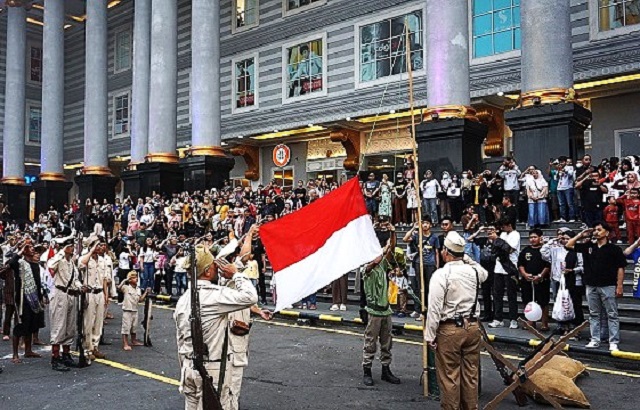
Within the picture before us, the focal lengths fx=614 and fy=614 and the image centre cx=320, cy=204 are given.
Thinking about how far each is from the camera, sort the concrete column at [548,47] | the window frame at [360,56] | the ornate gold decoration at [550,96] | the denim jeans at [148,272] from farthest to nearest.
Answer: the window frame at [360,56] → the denim jeans at [148,272] → the concrete column at [548,47] → the ornate gold decoration at [550,96]

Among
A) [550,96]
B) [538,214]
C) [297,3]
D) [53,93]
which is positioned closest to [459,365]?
[538,214]

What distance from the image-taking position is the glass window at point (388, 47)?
24688 mm

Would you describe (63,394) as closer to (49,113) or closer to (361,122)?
(361,122)

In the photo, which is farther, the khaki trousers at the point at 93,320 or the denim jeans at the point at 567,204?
the denim jeans at the point at 567,204

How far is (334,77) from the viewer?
90.7 feet

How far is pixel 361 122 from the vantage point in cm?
2712

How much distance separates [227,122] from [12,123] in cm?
1542

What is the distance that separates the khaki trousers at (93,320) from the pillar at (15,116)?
3112 cm

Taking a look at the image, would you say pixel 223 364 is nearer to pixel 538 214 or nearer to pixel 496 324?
pixel 496 324

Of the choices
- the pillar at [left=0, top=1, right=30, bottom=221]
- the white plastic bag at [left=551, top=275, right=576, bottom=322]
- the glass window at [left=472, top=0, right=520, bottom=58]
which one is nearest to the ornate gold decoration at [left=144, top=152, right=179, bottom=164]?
the glass window at [left=472, top=0, right=520, bottom=58]

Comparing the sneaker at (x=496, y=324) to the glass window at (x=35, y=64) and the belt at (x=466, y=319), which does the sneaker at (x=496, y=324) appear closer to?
the belt at (x=466, y=319)

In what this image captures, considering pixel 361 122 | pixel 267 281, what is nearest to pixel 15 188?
pixel 361 122

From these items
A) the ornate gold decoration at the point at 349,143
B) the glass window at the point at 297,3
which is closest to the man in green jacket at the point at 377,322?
the ornate gold decoration at the point at 349,143

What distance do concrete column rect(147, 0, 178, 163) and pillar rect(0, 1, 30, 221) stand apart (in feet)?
49.4
